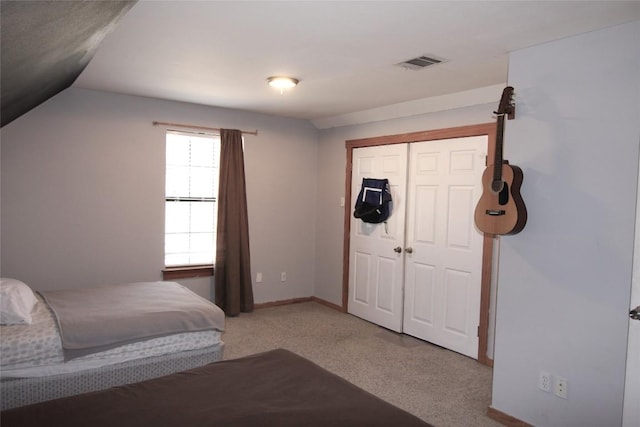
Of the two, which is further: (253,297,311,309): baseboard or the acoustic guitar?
(253,297,311,309): baseboard

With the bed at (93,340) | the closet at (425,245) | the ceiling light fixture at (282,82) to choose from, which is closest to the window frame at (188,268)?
the bed at (93,340)

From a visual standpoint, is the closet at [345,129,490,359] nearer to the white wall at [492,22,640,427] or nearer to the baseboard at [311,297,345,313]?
the baseboard at [311,297,345,313]

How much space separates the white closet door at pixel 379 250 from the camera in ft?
14.9

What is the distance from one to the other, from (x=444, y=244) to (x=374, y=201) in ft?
3.00

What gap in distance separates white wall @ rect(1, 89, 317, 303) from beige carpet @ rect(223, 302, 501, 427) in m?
0.85

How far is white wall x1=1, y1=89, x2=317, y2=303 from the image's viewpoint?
3.92 meters

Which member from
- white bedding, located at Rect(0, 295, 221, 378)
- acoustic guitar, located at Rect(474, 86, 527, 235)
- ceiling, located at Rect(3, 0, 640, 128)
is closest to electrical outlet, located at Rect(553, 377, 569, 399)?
acoustic guitar, located at Rect(474, 86, 527, 235)

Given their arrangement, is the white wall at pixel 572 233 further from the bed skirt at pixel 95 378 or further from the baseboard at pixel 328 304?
the baseboard at pixel 328 304

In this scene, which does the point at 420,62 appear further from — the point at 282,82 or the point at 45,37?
the point at 45,37

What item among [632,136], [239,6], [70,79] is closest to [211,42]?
[239,6]

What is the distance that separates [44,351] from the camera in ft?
8.03

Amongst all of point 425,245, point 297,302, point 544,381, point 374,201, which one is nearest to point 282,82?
point 374,201

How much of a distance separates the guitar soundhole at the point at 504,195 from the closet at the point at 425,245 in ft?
3.80

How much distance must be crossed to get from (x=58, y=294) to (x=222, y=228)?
187 centimetres
